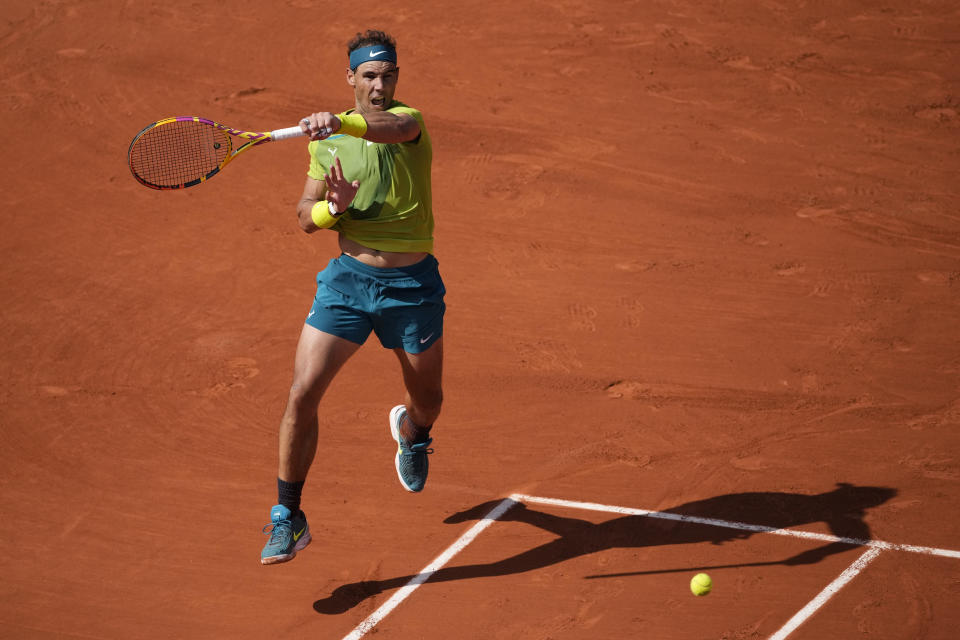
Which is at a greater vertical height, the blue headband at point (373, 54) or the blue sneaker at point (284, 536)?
the blue headband at point (373, 54)

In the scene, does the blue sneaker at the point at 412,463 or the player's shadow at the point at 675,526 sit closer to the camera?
the player's shadow at the point at 675,526

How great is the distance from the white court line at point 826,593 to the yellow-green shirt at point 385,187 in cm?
296

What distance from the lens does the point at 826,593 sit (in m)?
5.81

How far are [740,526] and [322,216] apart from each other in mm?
3285

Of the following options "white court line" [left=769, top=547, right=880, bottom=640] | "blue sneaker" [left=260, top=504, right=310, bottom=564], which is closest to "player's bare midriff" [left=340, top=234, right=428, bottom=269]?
"blue sneaker" [left=260, top=504, right=310, bottom=564]

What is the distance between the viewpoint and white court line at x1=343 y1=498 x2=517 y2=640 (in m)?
5.64

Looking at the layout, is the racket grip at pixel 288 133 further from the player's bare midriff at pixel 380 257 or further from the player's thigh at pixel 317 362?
the player's thigh at pixel 317 362

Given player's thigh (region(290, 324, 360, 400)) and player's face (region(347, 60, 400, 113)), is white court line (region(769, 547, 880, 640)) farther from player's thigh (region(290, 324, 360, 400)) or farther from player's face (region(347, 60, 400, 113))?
player's face (region(347, 60, 400, 113))

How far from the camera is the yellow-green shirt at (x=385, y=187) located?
5414 millimetres

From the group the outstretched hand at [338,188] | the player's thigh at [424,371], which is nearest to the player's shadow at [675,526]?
the player's thigh at [424,371]

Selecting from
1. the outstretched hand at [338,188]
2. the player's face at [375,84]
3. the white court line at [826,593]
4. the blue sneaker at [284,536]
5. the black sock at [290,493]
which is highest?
the player's face at [375,84]

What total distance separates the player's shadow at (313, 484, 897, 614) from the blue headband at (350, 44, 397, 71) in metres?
2.92

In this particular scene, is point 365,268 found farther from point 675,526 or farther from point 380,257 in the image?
point 675,526

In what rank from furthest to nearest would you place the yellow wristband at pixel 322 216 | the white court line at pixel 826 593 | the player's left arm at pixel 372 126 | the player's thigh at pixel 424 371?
the player's thigh at pixel 424 371
the white court line at pixel 826 593
the yellow wristband at pixel 322 216
the player's left arm at pixel 372 126
